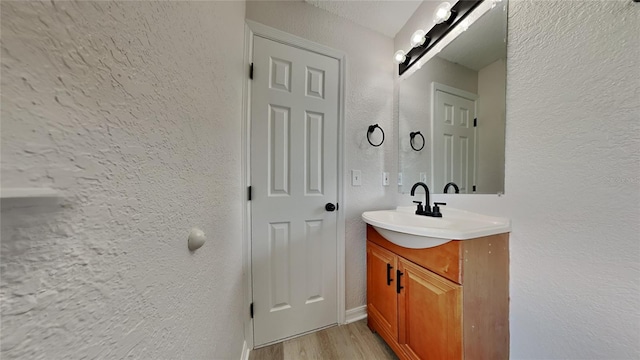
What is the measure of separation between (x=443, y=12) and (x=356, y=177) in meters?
1.11

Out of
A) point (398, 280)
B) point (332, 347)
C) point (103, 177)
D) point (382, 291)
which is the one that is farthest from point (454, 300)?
point (103, 177)

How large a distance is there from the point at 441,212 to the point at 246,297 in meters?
1.30

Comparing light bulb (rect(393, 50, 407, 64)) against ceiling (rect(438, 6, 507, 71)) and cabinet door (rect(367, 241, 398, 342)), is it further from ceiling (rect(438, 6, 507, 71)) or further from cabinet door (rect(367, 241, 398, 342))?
cabinet door (rect(367, 241, 398, 342))

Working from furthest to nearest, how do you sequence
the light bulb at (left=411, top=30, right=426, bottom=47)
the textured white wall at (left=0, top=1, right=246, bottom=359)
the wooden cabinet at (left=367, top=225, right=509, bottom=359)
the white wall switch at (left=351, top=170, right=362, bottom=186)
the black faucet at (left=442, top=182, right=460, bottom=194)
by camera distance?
1. the white wall switch at (left=351, top=170, right=362, bottom=186)
2. the light bulb at (left=411, top=30, right=426, bottom=47)
3. the black faucet at (left=442, top=182, right=460, bottom=194)
4. the wooden cabinet at (left=367, top=225, right=509, bottom=359)
5. the textured white wall at (left=0, top=1, right=246, bottom=359)

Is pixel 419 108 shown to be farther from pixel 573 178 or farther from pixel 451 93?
pixel 573 178

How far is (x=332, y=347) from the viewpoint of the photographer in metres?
1.19

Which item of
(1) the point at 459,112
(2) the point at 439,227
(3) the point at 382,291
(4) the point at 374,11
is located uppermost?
(4) the point at 374,11

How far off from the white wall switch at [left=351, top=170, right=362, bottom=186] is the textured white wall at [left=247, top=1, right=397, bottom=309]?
0.10 feet

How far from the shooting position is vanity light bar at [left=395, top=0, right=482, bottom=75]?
1.09 m

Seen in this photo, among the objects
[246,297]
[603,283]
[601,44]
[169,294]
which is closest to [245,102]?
[169,294]

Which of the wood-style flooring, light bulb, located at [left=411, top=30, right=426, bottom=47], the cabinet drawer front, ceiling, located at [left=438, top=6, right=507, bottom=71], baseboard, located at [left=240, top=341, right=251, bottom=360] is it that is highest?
light bulb, located at [left=411, top=30, right=426, bottom=47]

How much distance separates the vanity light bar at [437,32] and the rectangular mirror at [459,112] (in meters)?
0.04

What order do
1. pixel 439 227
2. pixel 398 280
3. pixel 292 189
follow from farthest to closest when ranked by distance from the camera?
pixel 292 189, pixel 398 280, pixel 439 227

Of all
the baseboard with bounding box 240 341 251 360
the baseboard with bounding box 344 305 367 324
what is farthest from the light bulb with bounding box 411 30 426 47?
the baseboard with bounding box 240 341 251 360
